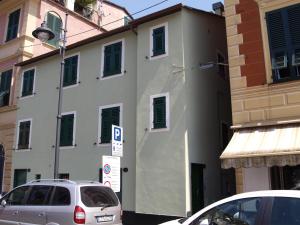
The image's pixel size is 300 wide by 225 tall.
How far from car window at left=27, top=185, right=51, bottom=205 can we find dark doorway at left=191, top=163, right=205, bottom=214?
6025mm

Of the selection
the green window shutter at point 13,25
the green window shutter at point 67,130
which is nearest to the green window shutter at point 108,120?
the green window shutter at point 67,130

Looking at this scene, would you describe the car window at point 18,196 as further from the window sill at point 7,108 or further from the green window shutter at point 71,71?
the window sill at point 7,108

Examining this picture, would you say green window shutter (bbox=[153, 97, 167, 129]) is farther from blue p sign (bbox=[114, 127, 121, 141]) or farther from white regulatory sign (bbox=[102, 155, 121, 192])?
white regulatory sign (bbox=[102, 155, 121, 192])

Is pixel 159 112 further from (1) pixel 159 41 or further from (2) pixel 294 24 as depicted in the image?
(2) pixel 294 24

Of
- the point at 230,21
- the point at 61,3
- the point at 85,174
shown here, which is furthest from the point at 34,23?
the point at 230,21

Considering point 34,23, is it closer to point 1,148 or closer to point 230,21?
point 1,148

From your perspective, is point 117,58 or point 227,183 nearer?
point 227,183

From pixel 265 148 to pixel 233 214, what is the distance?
5143mm

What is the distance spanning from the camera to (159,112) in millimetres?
14836

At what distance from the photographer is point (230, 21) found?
12492mm

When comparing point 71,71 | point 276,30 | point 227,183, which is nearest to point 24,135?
point 71,71

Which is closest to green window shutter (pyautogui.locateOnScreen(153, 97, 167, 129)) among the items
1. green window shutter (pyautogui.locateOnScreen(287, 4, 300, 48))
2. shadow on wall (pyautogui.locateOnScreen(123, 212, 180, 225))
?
shadow on wall (pyautogui.locateOnScreen(123, 212, 180, 225))

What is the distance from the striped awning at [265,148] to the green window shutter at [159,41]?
5705 mm

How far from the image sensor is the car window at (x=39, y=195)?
31.5ft
